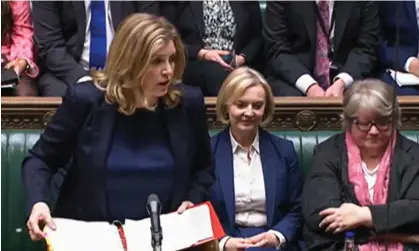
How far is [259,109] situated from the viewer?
120 inches

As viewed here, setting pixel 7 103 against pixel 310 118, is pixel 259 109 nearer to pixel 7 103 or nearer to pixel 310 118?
pixel 310 118

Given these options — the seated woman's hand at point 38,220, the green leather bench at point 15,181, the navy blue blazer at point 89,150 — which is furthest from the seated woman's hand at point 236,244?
the seated woman's hand at point 38,220

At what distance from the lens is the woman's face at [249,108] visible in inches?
119

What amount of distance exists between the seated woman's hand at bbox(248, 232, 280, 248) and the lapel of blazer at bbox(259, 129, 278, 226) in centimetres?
9

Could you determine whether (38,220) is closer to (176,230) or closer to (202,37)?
(176,230)

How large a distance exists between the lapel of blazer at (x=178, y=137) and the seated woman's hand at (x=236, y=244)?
411 millimetres

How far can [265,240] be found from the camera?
2.91 meters

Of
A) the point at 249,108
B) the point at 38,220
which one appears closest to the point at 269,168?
the point at 249,108

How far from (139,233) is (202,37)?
153 cm

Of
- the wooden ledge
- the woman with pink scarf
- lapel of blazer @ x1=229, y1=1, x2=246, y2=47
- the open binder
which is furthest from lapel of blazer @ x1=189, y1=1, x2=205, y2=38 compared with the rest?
the open binder

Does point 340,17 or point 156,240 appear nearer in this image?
point 156,240

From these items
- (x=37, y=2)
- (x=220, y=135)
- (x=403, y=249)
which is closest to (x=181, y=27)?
(x=37, y=2)

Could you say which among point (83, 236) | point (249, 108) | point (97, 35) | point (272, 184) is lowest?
point (272, 184)

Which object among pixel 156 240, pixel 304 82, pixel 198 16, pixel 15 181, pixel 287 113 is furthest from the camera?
pixel 198 16
